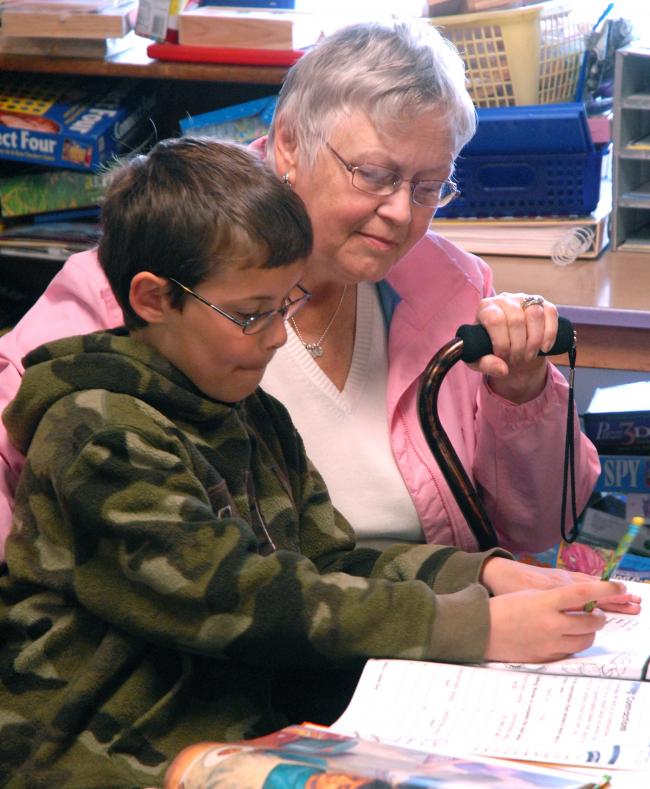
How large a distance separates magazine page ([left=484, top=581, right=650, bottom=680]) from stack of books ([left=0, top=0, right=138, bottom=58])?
59.2 inches

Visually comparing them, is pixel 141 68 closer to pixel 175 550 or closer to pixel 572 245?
pixel 572 245

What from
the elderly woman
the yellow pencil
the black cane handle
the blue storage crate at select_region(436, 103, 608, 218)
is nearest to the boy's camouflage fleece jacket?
the yellow pencil

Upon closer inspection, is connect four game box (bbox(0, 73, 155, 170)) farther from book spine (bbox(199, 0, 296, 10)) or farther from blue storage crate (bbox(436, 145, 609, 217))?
blue storage crate (bbox(436, 145, 609, 217))

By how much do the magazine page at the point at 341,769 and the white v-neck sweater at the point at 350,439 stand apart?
661mm


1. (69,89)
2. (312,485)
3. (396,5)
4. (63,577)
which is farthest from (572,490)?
(69,89)

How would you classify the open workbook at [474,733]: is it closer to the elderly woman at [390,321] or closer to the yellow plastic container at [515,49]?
the elderly woman at [390,321]

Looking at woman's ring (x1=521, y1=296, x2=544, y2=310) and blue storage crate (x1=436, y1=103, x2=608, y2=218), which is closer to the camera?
woman's ring (x1=521, y1=296, x2=544, y2=310)

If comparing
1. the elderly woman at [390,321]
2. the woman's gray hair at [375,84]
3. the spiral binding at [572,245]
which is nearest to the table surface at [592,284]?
the spiral binding at [572,245]

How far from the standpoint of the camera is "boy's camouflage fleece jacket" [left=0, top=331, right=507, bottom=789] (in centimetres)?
105

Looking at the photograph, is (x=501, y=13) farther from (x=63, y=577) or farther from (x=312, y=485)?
(x=63, y=577)

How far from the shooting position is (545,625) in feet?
3.59

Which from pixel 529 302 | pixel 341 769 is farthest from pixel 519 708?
pixel 529 302

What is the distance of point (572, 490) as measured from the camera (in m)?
1.50

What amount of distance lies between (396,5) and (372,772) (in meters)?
1.90
